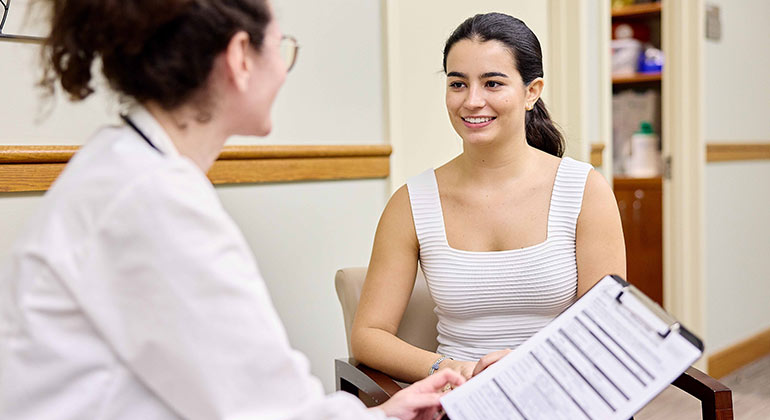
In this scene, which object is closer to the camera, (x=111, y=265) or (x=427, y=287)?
(x=111, y=265)

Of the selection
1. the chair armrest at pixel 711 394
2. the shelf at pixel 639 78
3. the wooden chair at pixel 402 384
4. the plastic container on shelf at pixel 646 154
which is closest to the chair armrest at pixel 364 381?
the wooden chair at pixel 402 384

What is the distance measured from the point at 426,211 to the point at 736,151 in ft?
9.42

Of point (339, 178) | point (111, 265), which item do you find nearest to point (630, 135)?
point (339, 178)

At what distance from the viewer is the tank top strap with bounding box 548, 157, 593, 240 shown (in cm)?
182

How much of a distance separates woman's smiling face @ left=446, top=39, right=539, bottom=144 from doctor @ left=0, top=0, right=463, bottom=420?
3.09 ft

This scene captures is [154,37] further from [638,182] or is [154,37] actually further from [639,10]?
[639,10]

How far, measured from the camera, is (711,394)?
5.32 ft

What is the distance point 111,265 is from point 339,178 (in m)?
1.58

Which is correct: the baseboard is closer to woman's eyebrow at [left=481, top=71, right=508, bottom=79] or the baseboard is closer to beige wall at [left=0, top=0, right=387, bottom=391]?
beige wall at [left=0, top=0, right=387, bottom=391]

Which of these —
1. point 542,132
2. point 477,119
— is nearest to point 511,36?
point 477,119

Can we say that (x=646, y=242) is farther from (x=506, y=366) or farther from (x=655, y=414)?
(x=506, y=366)

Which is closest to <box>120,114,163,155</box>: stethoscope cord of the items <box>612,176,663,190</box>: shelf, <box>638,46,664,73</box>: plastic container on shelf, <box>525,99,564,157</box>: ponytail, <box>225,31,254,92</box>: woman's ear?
<box>225,31,254,92</box>: woman's ear

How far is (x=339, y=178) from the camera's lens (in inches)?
94.0

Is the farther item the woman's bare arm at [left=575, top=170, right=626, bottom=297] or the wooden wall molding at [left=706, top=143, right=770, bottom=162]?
the wooden wall molding at [left=706, top=143, right=770, bottom=162]
